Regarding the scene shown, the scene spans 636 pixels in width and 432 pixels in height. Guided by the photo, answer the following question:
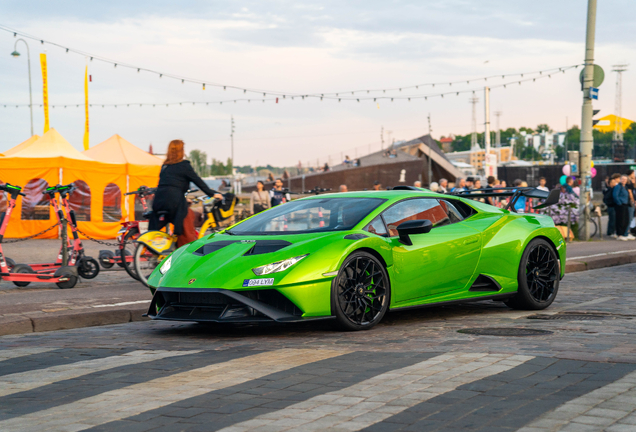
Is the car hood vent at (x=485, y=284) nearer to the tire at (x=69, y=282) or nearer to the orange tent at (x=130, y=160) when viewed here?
the tire at (x=69, y=282)

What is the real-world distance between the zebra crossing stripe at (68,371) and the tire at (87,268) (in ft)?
18.5

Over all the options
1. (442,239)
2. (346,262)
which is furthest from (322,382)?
(442,239)

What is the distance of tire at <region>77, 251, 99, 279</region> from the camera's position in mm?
11248

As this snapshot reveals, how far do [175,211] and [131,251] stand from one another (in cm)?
100

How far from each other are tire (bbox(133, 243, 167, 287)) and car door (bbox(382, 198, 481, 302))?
162 inches

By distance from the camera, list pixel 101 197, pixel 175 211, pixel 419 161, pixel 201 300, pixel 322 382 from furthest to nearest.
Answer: pixel 419 161
pixel 101 197
pixel 175 211
pixel 201 300
pixel 322 382

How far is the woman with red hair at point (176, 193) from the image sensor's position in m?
10.4

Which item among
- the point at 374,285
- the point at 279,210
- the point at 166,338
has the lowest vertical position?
the point at 166,338

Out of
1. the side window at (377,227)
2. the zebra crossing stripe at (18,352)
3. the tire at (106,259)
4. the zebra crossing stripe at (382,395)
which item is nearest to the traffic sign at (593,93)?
the tire at (106,259)

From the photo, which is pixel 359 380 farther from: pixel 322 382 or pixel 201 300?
pixel 201 300

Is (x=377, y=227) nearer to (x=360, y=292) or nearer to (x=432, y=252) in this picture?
(x=432, y=252)

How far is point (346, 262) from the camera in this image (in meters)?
6.55

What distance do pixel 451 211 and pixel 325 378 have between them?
352cm

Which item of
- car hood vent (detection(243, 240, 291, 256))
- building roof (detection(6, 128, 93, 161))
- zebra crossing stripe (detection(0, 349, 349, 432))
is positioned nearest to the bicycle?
car hood vent (detection(243, 240, 291, 256))
